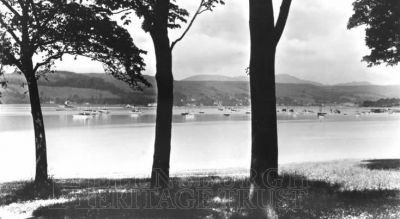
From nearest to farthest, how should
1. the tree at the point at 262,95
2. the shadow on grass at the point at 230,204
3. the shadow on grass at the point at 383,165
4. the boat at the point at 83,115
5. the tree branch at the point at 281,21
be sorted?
the shadow on grass at the point at 230,204 → the tree at the point at 262,95 → the tree branch at the point at 281,21 → the shadow on grass at the point at 383,165 → the boat at the point at 83,115

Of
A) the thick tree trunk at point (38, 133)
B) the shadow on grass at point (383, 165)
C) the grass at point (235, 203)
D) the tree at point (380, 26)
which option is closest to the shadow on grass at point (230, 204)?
the grass at point (235, 203)

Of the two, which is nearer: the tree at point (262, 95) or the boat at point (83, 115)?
the tree at point (262, 95)

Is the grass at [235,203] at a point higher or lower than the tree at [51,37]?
lower

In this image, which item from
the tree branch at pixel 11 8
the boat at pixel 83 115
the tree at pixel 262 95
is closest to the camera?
the tree at pixel 262 95

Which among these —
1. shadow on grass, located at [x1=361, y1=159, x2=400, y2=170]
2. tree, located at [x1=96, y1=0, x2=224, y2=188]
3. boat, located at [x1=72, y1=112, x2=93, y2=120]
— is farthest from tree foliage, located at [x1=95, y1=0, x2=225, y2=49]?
boat, located at [x1=72, y1=112, x2=93, y2=120]

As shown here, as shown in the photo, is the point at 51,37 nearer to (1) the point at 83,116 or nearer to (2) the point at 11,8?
(2) the point at 11,8

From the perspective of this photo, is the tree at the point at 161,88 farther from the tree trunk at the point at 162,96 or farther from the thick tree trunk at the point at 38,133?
the thick tree trunk at the point at 38,133

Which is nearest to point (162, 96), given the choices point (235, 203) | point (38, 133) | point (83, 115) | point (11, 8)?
point (235, 203)

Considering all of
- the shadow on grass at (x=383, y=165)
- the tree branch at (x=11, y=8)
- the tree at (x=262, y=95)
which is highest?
the tree branch at (x=11, y=8)

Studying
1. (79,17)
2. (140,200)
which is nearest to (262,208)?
(140,200)
